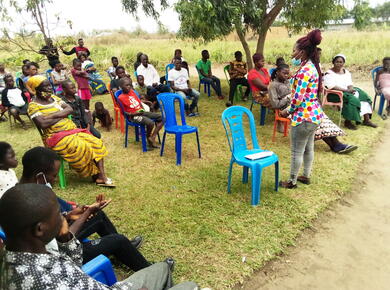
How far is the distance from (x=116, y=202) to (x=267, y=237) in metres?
1.85

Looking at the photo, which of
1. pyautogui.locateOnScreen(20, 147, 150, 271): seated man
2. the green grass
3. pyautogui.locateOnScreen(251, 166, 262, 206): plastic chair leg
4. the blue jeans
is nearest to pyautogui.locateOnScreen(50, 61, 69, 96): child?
the green grass

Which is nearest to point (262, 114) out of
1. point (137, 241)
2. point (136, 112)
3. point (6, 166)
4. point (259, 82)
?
point (259, 82)

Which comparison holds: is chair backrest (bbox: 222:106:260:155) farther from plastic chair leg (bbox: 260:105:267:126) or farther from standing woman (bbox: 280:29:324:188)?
→ plastic chair leg (bbox: 260:105:267:126)

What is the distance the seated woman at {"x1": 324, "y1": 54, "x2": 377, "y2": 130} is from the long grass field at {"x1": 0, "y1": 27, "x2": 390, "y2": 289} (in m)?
0.29

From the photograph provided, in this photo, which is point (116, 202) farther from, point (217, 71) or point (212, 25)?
point (217, 71)

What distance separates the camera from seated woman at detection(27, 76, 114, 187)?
12.6ft

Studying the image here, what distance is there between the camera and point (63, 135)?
3.96 meters

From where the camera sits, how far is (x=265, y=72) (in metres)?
6.76

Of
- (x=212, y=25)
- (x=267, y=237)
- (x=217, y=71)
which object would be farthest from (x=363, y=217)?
(x=217, y=71)

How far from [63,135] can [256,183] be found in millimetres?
2461

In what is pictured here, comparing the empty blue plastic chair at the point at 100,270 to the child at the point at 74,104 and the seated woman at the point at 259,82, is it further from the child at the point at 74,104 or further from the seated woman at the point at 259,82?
the seated woman at the point at 259,82

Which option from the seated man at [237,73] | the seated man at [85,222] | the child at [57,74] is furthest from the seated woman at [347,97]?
the child at [57,74]

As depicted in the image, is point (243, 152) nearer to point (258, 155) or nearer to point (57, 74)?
point (258, 155)

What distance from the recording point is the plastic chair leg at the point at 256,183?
3482mm
